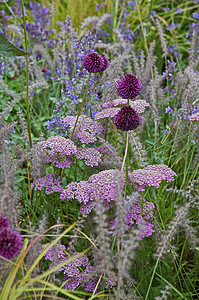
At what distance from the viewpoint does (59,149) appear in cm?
170

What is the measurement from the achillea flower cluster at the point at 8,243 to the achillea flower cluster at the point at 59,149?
637 millimetres

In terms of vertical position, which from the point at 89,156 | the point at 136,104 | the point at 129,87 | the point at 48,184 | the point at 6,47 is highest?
the point at 6,47

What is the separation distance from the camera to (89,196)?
161 centimetres

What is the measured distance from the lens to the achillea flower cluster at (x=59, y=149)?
171 cm

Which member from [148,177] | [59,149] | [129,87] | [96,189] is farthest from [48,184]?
[129,87]

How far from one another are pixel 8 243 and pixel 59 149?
0.69 meters

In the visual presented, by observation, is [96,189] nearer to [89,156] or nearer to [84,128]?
[89,156]

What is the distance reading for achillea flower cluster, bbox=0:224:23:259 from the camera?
1.07 metres

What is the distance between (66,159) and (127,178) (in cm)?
36

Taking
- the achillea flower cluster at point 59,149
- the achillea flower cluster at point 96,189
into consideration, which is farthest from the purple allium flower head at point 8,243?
the achillea flower cluster at point 59,149

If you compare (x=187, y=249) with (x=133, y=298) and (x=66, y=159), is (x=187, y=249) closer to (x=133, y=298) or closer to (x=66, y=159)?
(x=133, y=298)

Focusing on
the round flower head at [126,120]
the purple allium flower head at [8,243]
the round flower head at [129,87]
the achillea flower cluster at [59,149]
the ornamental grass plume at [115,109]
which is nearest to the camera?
the purple allium flower head at [8,243]

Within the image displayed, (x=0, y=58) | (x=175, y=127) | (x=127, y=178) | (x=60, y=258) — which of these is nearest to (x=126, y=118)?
(x=127, y=178)

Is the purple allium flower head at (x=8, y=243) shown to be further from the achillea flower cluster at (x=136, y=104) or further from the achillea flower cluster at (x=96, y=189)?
the achillea flower cluster at (x=136, y=104)
